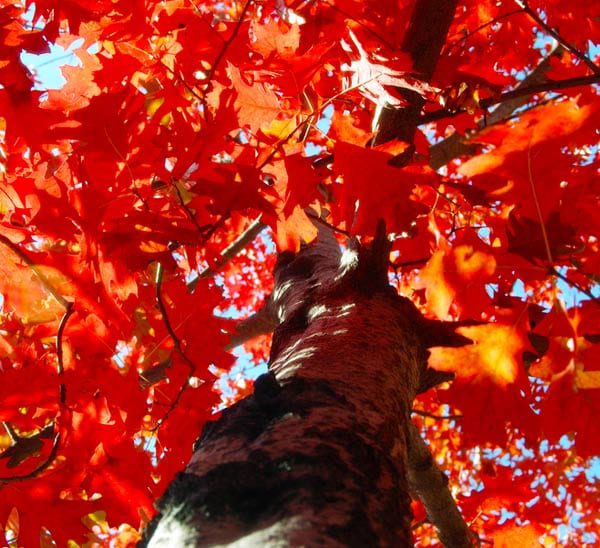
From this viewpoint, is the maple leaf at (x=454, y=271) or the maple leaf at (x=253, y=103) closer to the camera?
the maple leaf at (x=454, y=271)

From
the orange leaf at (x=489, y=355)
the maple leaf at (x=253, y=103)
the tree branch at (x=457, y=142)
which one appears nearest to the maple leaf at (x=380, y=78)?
the maple leaf at (x=253, y=103)

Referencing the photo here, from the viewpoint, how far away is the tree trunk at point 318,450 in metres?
0.80

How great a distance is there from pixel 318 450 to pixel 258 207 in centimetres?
64

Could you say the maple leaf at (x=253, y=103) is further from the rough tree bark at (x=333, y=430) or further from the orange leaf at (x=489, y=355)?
the orange leaf at (x=489, y=355)

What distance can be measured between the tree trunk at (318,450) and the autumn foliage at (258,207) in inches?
6.3

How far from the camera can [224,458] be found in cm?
95

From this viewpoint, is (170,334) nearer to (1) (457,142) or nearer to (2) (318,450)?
(2) (318,450)

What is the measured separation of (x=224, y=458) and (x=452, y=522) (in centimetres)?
131

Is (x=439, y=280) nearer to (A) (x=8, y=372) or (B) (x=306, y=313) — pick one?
(B) (x=306, y=313)

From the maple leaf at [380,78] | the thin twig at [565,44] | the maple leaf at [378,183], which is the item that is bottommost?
the maple leaf at [378,183]

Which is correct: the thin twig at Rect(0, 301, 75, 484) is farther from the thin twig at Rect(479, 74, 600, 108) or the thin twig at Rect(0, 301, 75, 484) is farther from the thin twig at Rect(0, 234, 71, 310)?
the thin twig at Rect(479, 74, 600, 108)

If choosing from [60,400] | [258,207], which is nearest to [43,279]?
[60,400]

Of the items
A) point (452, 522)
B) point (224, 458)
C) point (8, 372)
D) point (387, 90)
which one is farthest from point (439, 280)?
point (8, 372)

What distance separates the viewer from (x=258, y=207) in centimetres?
137
